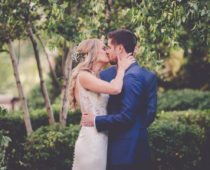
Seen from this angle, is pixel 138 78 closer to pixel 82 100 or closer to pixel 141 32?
pixel 82 100

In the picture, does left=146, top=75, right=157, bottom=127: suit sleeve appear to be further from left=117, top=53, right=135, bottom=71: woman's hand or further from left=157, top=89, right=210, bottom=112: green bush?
left=157, top=89, right=210, bottom=112: green bush

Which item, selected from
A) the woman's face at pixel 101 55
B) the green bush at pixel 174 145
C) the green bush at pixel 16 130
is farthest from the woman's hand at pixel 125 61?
the green bush at pixel 16 130

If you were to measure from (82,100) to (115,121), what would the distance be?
431mm

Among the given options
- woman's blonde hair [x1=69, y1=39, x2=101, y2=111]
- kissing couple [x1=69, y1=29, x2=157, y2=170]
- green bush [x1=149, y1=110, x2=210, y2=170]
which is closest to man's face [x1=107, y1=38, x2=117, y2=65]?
kissing couple [x1=69, y1=29, x2=157, y2=170]

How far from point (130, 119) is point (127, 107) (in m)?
0.11

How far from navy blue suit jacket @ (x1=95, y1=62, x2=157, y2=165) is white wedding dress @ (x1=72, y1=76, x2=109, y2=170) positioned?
0.25 feet

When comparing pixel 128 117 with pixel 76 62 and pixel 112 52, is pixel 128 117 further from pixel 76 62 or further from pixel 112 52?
pixel 76 62

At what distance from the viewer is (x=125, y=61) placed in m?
2.88

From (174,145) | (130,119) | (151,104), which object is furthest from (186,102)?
(130,119)

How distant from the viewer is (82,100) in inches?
112

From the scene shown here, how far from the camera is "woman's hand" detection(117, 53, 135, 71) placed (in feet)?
9.34

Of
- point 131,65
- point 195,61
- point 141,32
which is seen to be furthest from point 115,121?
point 195,61

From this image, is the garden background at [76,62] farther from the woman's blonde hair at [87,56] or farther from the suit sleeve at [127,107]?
the suit sleeve at [127,107]

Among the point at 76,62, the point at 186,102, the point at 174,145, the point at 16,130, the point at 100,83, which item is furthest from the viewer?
the point at 186,102
